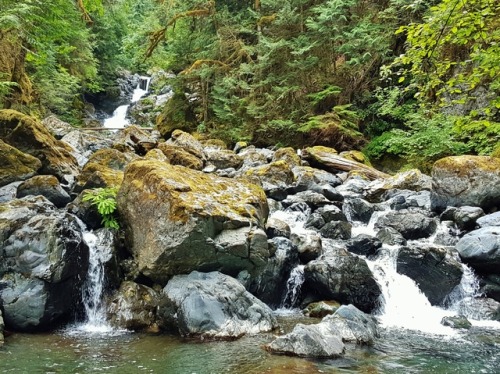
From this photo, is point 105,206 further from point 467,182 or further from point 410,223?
point 467,182

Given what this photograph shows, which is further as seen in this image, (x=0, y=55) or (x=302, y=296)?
(x=0, y=55)

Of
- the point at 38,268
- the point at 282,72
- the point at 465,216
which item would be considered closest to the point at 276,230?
the point at 465,216

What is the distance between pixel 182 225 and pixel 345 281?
343 cm

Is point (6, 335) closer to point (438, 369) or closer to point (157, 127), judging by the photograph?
point (438, 369)

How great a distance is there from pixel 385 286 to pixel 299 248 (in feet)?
6.38

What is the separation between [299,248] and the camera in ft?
30.8

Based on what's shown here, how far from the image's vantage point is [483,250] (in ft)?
29.0

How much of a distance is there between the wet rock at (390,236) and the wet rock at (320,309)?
2.68 meters

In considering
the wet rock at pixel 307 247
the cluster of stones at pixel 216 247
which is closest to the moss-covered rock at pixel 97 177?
the cluster of stones at pixel 216 247

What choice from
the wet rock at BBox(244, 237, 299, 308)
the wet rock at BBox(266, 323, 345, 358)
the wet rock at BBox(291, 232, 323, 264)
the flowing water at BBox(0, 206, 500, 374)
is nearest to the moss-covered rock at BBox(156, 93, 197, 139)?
the wet rock at BBox(291, 232, 323, 264)

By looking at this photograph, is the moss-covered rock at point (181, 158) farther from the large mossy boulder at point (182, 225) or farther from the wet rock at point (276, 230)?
the large mossy boulder at point (182, 225)

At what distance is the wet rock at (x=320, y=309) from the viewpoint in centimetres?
793

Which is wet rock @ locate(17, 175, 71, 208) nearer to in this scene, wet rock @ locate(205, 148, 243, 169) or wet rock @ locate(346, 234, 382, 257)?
wet rock @ locate(346, 234, 382, 257)

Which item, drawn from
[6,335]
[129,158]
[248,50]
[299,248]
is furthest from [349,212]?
[248,50]
